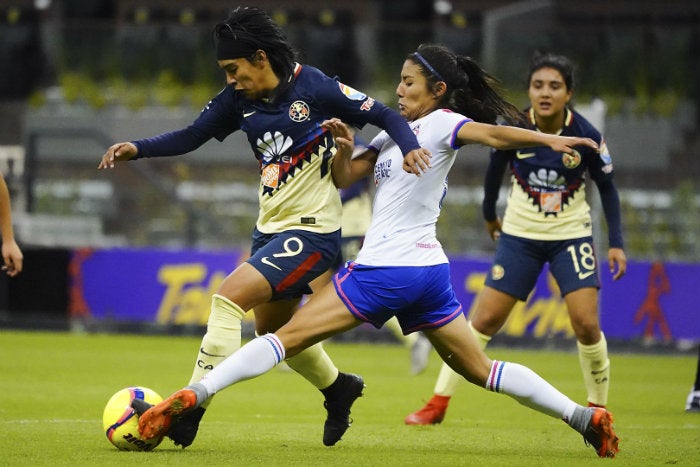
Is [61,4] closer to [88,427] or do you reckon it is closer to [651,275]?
[651,275]

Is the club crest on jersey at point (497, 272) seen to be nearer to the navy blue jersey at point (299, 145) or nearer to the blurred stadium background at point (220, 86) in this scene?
the navy blue jersey at point (299, 145)

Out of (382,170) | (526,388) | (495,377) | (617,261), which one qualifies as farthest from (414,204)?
(617,261)

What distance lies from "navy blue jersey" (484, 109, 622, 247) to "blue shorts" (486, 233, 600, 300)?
6cm

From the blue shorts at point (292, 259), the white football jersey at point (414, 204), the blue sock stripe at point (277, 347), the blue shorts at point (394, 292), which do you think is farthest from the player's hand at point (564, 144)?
the blue sock stripe at point (277, 347)

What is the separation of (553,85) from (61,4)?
21206mm

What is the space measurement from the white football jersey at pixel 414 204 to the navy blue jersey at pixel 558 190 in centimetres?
197

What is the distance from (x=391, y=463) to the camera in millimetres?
5844

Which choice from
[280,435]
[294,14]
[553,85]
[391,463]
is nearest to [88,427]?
[280,435]

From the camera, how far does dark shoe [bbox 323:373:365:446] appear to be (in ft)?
21.6

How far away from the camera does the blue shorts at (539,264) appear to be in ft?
25.4

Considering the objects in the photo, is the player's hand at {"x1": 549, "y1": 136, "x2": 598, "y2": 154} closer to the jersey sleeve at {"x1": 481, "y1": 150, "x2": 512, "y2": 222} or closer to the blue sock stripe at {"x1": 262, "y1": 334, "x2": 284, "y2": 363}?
the blue sock stripe at {"x1": 262, "y1": 334, "x2": 284, "y2": 363}

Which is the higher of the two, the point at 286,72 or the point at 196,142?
the point at 286,72

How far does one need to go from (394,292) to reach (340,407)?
1.13 metres

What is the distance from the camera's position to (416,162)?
5641 mm
